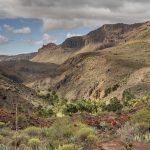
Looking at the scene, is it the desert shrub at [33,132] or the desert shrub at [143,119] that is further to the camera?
the desert shrub at [33,132]

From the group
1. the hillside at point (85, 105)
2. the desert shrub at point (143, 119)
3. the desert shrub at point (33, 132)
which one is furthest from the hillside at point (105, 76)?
the desert shrub at point (33, 132)

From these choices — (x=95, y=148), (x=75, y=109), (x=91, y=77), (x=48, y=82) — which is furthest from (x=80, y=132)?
(x=48, y=82)

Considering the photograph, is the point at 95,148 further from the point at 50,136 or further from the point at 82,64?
the point at 82,64

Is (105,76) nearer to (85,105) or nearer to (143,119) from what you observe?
(85,105)

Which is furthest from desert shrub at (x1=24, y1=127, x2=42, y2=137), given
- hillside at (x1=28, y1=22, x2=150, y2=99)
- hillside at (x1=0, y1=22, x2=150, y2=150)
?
hillside at (x1=28, y1=22, x2=150, y2=99)

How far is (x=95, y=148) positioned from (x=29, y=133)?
1203cm

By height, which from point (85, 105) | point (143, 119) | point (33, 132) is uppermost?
point (143, 119)

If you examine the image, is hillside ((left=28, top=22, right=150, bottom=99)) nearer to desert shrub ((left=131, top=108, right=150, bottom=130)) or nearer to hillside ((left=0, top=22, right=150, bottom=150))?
hillside ((left=0, top=22, right=150, bottom=150))

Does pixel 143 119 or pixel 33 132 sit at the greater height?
pixel 143 119

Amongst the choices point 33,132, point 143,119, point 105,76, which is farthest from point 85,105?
point 105,76

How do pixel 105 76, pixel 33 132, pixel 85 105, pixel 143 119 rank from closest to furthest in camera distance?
pixel 143 119, pixel 33 132, pixel 85 105, pixel 105 76

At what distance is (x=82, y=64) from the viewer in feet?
533

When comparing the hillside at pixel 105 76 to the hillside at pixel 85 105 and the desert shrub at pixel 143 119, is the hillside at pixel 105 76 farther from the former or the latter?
the desert shrub at pixel 143 119

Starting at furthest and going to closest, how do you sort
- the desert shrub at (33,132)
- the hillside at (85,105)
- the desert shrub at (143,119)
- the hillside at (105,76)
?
the hillside at (105,76) → the desert shrub at (33,132) → the desert shrub at (143,119) → the hillside at (85,105)
